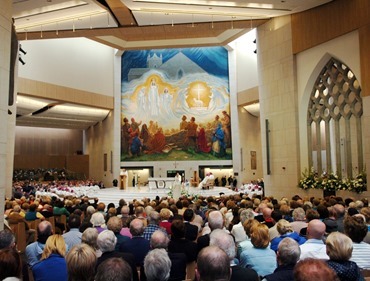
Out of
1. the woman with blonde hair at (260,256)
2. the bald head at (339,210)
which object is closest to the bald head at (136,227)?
the woman with blonde hair at (260,256)

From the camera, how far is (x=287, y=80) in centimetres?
1330

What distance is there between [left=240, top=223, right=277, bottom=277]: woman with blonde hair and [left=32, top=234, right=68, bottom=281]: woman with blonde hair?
165cm

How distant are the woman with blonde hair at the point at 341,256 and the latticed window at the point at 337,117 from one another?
30.2 feet

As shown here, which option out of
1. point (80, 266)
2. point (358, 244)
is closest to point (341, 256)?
point (358, 244)

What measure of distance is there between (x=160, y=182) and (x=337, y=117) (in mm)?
11609

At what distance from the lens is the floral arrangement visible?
33.7ft

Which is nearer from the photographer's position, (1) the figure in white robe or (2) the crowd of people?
(2) the crowd of people

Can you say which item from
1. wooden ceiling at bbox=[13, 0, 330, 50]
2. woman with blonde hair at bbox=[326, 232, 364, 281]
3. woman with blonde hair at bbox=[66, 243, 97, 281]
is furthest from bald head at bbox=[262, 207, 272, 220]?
wooden ceiling at bbox=[13, 0, 330, 50]

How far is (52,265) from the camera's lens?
3.22m

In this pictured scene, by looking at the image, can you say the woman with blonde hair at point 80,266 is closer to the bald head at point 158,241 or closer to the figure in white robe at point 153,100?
the bald head at point 158,241

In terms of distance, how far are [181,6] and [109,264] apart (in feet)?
39.1

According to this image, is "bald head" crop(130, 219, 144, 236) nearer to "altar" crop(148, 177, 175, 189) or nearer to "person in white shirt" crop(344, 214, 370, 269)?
"person in white shirt" crop(344, 214, 370, 269)

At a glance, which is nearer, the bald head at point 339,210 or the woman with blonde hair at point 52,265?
the woman with blonde hair at point 52,265

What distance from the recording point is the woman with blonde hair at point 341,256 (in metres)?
2.67
